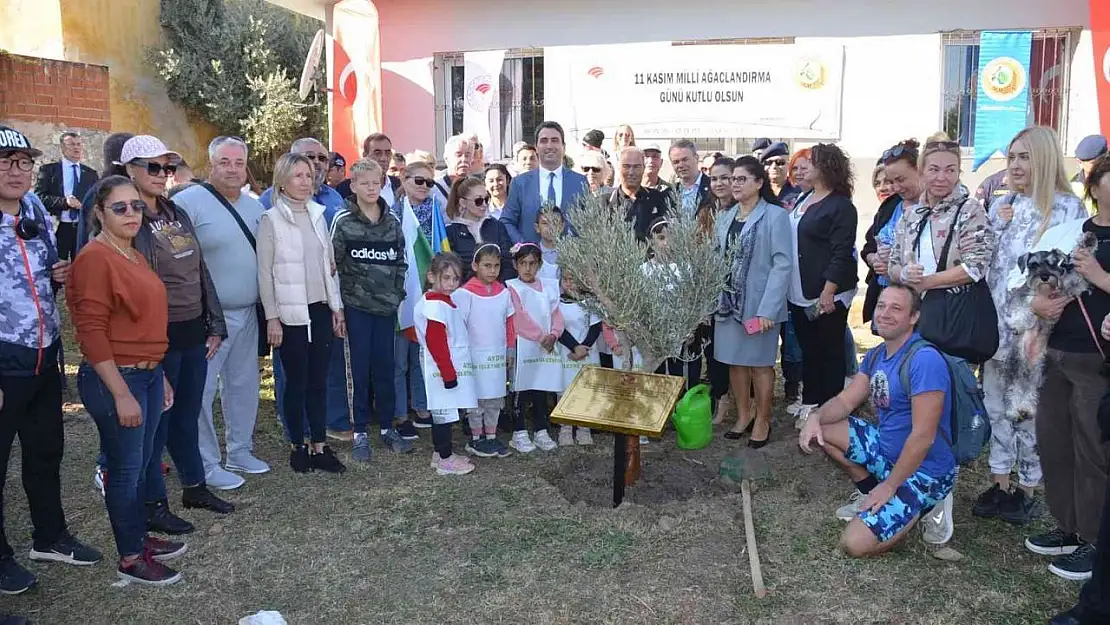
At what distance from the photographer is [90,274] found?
3539mm

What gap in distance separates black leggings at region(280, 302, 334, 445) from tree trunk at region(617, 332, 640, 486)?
1915 millimetres

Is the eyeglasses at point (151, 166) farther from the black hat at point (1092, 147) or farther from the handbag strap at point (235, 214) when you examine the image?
the black hat at point (1092, 147)

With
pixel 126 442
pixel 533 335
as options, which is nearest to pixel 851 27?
pixel 533 335

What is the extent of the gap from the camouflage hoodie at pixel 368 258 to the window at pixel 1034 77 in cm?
893

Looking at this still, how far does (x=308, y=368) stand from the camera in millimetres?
5242

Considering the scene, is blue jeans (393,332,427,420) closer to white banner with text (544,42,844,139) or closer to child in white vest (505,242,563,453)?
child in white vest (505,242,563,453)

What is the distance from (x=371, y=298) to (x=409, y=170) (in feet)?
4.23

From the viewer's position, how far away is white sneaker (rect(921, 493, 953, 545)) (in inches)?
168

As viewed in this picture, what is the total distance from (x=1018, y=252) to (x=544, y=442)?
3230mm

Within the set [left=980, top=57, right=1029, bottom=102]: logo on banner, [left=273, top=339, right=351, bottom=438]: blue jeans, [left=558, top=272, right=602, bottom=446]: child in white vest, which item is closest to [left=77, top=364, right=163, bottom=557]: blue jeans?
[left=273, top=339, right=351, bottom=438]: blue jeans

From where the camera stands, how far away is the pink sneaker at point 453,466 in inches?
211

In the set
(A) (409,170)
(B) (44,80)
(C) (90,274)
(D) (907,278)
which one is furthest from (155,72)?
(D) (907,278)

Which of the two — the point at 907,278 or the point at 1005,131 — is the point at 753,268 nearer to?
the point at 907,278

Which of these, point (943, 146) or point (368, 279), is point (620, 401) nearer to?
point (368, 279)
